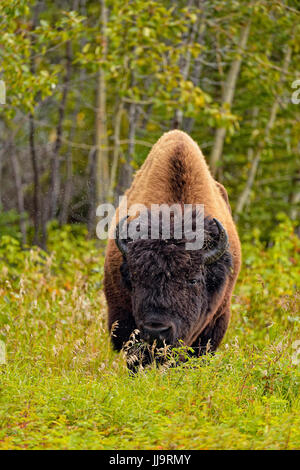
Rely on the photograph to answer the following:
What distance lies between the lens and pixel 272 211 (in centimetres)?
1702

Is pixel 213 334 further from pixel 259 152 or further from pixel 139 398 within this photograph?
pixel 259 152

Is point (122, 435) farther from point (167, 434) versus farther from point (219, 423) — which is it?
point (219, 423)

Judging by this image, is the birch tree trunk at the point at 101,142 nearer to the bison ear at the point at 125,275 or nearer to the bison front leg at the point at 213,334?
the bison front leg at the point at 213,334

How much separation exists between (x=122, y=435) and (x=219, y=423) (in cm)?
64

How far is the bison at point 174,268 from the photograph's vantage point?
555cm

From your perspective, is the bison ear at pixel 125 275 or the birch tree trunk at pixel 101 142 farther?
the birch tree trunk at pixel 101 142

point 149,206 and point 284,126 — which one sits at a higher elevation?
point 284,126

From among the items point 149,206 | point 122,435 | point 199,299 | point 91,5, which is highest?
point 91,5

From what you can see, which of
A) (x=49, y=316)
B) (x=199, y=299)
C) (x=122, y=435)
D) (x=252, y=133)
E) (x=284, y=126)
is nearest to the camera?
(x=122, y=435)

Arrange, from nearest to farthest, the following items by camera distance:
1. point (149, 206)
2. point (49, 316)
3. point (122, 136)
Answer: point (149, 206) → point (49, 316) → point (122, 136)

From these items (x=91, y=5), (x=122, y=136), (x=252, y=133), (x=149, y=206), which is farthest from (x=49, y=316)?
(x=122, y=136)

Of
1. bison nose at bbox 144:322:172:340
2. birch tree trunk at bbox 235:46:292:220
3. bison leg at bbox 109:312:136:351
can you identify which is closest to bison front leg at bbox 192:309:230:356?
bison leg at bbox 109:312:136:351

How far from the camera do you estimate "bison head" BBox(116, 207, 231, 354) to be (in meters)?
5.46

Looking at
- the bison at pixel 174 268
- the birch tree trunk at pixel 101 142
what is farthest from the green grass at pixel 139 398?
the birch tree trunk at pixel 101 142
